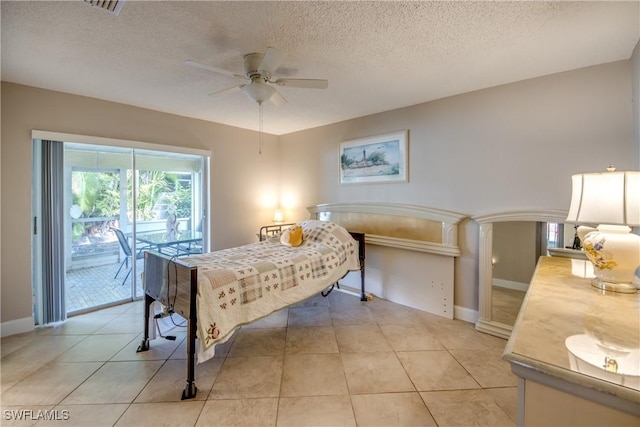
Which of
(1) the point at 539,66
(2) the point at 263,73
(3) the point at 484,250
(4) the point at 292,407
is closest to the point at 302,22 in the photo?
(2) the point at 263,73

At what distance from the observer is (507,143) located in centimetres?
275

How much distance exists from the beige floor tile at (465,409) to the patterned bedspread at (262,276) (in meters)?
1.31

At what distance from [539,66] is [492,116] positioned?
1.78ft

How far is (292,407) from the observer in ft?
5.91

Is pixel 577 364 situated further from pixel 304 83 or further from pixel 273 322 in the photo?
pixel 273 322

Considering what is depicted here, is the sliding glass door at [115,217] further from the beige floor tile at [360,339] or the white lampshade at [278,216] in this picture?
the beige floor tile at [360,339]

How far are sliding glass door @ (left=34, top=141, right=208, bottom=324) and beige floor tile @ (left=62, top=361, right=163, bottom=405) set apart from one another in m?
1.49

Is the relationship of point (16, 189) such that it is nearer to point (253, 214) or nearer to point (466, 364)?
point (253, 214)

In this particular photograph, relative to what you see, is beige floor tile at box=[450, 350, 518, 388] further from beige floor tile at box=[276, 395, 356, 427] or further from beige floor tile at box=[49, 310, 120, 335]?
beige floor tile at box=[49, 310, 120, 335]

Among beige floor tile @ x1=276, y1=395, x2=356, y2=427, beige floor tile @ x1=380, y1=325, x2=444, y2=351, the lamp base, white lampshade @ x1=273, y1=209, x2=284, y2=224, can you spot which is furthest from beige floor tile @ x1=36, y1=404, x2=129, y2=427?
white lampshade @ x1=273, y1=209, x2=284, y2=224

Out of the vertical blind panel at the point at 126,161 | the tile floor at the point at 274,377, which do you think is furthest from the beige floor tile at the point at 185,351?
the vertical blind panel at the point at 126,161

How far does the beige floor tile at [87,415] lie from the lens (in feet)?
5.47

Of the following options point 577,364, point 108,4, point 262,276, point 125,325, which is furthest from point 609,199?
point 125,325

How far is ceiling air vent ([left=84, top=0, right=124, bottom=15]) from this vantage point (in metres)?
1.51
